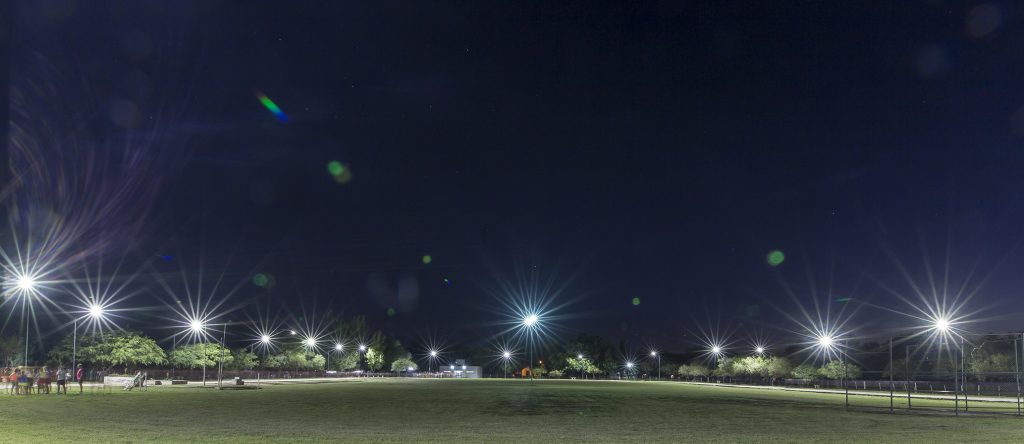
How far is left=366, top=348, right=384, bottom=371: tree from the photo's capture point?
15475 centimetres

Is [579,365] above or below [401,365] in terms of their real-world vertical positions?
above

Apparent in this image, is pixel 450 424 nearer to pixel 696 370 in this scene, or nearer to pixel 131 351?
pixel 131 351

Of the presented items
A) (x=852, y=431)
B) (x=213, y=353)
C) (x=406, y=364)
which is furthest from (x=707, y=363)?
(x=852, y=431)

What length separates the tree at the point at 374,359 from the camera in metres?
155

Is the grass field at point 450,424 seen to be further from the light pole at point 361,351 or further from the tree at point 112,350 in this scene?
the light pole at point 361,351

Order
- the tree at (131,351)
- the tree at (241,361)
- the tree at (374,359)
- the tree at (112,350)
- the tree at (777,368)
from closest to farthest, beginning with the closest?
the tree at (131,351), the tree at (112,350), the tree at (241,361), the tree at (777,368), the tree at (374,359)

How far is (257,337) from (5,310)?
152 feet

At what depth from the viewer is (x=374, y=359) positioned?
158m

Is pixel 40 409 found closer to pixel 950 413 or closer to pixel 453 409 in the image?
pixel 453 409

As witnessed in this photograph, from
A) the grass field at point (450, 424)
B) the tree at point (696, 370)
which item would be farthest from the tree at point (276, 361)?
the grass field at point (450, 424)

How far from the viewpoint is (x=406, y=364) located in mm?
160625

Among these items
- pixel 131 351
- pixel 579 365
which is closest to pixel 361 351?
pixel 579 365

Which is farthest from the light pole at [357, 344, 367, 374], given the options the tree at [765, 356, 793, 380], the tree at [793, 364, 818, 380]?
the tree at [793, 364, 818, 380]

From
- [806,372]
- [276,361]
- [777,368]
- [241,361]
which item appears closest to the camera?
[806,372]
